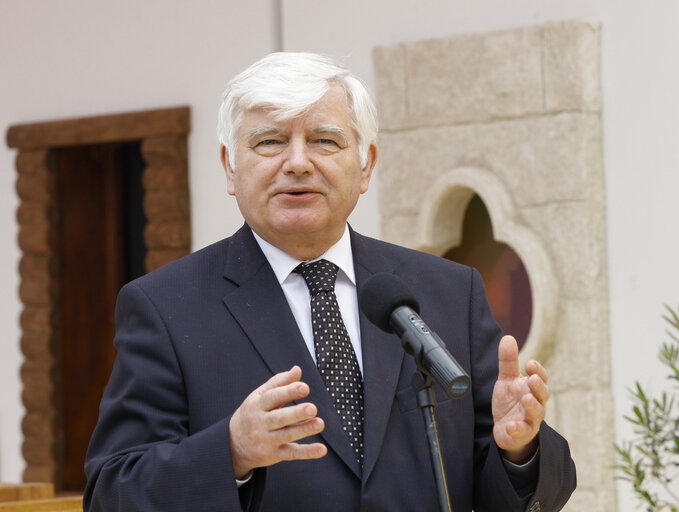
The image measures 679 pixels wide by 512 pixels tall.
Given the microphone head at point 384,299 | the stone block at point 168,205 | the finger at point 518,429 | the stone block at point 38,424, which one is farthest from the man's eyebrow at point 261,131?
the stone block at point 38,424

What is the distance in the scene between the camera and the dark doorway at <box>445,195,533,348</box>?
572 cm

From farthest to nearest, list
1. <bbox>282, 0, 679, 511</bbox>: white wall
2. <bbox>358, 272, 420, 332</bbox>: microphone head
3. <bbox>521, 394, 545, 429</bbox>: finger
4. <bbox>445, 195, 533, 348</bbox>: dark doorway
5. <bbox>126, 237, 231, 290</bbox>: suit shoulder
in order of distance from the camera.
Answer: <bbox>445, 195, 533, 348</bbox>: dark doorway
<bbox>282, 0, 679, 511</bbox>: white wall
<bbox>126, 237, 231, 290</bbox>: suit shoulder
<bbox>521, 394, 545, 429</bbox>: finger
<bbox>358, 272, 420, 332</bbox>: microphone head

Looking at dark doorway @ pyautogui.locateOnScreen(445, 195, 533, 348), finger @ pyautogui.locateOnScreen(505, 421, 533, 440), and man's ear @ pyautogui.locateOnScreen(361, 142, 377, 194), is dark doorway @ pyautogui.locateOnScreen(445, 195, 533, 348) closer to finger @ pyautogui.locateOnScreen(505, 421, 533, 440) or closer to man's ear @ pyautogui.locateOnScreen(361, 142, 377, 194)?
man's ear @ pyautogui.locateOnScreen(361, 142, 377, 194)

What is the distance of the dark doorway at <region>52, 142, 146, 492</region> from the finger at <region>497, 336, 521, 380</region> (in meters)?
5.45

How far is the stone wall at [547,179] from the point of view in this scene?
17.8 feet

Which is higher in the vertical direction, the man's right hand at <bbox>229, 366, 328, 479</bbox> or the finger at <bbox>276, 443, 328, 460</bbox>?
the man's right hand at <bbox>229, 366, 328, 479</bbox>

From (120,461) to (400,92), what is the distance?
3958mm

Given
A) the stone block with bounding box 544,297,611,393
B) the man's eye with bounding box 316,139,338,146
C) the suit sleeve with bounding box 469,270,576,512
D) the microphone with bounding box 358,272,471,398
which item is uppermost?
the man's eye with bounding box 316,139,338,146

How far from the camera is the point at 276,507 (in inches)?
90.9

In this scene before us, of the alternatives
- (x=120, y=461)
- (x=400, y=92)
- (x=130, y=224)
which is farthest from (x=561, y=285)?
(x=120, y=461)

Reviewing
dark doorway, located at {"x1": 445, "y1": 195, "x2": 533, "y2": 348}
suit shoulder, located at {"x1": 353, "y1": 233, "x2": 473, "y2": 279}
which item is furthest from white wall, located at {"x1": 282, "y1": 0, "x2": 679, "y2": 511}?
suit shoulder, located at {"x1": 353, "y1": 233, "x2": 473, "y2": 279}

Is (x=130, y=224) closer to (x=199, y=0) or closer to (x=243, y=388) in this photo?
(x=199, y=0)

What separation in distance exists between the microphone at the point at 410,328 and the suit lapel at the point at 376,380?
33 cm

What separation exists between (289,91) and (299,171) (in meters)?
0.15
